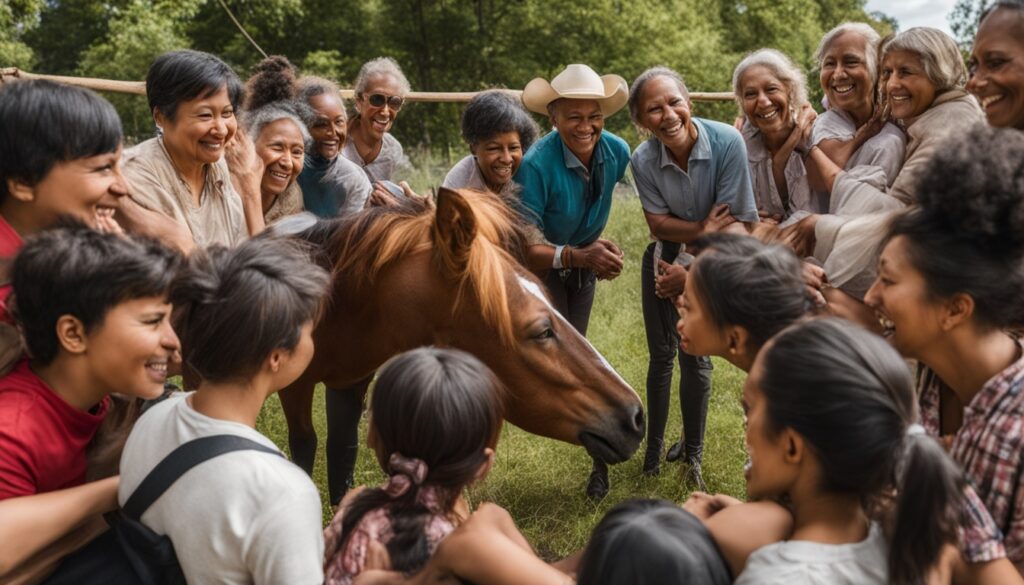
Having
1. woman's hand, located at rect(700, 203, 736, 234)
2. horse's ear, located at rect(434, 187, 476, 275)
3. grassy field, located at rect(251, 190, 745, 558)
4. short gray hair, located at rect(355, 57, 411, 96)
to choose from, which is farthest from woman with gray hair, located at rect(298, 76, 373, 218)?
woman's hand, located at rect(700, 203, 736, 234)

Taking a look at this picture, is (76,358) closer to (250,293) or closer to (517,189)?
(250,293)

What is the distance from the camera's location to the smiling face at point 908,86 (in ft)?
10.5

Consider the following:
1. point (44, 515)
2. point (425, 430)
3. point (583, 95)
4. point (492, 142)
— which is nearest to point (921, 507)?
point (425, 430)

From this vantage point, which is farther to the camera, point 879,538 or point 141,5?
point 141,5

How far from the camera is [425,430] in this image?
6.23 feet

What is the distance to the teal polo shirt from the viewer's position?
4.44 meters

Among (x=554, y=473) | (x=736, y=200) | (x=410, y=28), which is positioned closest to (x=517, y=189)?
(x=736, y=200)

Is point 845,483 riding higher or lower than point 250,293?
lower

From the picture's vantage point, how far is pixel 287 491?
6.21 feet

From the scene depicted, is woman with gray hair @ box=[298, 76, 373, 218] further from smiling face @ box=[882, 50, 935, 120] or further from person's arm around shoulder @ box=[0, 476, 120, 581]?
smiling face @ box=[882, 50, 935, 120]

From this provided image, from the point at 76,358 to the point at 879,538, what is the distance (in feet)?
6.25

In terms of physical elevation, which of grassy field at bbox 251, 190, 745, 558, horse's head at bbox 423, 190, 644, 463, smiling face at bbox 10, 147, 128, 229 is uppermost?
smiling face at bbox 10, 147, 128, 229

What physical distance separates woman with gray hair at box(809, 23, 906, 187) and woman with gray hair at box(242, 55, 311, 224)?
2.34 m

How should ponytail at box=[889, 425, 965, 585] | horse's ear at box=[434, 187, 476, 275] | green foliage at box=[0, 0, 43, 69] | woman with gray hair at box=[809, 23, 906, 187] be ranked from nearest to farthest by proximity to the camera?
ponytail at box=[889, 425, 965, 585] → horse's ear at box=[434, 187, 476, 275] → woman with gray hair at box=[809, 23, 906, 187] → green foliage at box=[0, 0, 43, 69]
